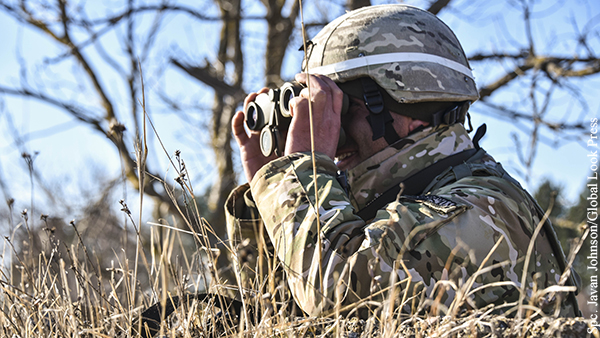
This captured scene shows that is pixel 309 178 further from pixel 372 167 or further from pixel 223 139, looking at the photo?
pixel 223 139

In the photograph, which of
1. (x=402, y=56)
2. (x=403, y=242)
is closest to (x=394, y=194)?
(x=403, y=242)

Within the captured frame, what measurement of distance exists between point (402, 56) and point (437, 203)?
0.90 meters

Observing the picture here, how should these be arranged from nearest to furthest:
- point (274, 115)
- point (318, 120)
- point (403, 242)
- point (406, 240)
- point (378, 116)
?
point (406, 240) → point (403, 242) → point (318, 120) → point (274, 115) → point (378, 116)

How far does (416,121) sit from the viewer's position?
2.22 m

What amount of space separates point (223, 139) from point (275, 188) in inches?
211

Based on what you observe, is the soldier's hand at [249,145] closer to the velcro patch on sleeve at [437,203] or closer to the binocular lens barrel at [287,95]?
the binocular lens barrel at [287,95]

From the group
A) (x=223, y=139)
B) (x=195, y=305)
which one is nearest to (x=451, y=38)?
(x=195, y=305)

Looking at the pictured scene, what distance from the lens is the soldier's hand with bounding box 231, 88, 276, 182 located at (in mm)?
2193

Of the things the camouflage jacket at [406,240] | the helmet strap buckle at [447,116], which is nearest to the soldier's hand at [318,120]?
the camouflage jacket at [406,240]

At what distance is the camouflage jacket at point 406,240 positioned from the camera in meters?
1.45

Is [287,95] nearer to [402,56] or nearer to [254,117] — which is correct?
[254,117]

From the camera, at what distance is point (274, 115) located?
6.74ft

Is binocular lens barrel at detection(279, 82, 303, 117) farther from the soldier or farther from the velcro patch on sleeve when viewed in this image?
the velcro patch on sleeve

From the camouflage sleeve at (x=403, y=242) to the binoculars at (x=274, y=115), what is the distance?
0.37 m
